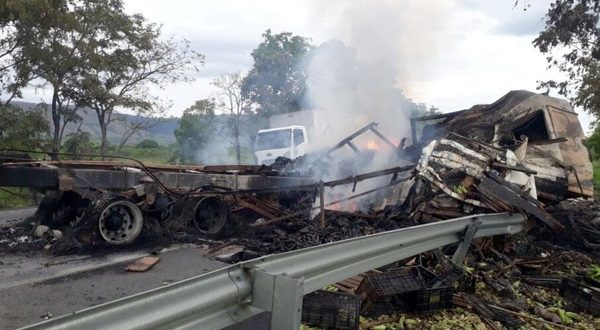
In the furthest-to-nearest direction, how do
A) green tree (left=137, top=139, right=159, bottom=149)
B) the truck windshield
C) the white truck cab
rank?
green tree (left=137, top=139, right=159, bottom=149) < the truck windshield < the white truck cab

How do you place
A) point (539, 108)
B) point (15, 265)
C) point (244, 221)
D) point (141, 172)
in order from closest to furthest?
point (15, 265), point (141, 172), point (244, 221), point (539, 108)

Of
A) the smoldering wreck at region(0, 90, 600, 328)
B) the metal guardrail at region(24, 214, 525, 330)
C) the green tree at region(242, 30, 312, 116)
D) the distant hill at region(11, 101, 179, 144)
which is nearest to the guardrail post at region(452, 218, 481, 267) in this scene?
the smoldering wreck at region(0, 90, 600, 328)

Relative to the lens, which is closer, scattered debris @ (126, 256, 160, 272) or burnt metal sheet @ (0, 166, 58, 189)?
scattered debris @ (126, 256, 160, 272)

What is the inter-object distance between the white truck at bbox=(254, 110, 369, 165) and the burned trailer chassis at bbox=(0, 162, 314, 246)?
767 cm

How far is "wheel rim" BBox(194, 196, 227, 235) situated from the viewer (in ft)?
27.5

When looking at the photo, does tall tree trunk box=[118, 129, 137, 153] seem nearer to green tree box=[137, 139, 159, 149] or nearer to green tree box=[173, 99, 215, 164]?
green tree box=[173, 99, 215, 164]

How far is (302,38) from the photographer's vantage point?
33.8 m

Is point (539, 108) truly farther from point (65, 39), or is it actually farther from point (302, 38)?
point (302, 38)

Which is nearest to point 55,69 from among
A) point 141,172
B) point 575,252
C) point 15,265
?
point 141,172

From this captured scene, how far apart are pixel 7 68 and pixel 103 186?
11513mm

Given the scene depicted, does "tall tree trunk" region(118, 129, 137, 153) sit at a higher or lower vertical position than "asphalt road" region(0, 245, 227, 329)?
higher

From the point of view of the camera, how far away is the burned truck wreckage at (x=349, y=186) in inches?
284

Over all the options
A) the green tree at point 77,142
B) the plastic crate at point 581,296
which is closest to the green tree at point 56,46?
the green tree at point 77,142

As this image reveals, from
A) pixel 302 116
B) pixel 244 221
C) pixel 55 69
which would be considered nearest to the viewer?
pixel 244 221
